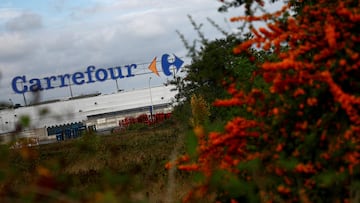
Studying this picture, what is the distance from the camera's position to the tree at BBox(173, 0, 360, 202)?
4.36 metres

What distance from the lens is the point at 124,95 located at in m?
68.6

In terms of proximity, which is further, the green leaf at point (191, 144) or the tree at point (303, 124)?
the tree at point (303, 124)

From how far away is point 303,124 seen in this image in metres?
4.61

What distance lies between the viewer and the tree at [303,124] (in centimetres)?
436

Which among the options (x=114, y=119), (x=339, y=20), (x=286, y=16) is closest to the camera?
(x=339, y=20)

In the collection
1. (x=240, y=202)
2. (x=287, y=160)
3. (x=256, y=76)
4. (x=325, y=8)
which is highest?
(x=325, y=8)

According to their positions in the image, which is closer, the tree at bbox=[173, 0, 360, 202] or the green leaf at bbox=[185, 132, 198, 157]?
the green leaf at bbox=[185, 132, 198, 157]

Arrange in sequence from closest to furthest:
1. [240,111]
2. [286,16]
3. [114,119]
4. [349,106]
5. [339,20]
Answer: [349,106]
[339,20]
[286,16]
[240,111]
[114,119]

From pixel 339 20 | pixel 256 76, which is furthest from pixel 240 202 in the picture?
pixel 339 20

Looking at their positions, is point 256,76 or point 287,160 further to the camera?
point 256,76

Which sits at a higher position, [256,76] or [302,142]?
[256,76]

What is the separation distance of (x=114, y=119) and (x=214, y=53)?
6164 centimetres

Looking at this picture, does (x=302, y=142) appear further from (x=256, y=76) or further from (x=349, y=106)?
(x=256, y=76)

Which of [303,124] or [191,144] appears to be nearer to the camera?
[191,144]
